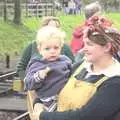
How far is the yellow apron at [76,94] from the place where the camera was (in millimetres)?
3561

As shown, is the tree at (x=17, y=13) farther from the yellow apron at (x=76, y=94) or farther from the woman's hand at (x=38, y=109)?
the yellow apron at (x=76, y=94)

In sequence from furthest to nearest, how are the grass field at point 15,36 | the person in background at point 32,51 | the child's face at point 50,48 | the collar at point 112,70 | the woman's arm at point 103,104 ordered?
the grass field at point 15,36, the person in background at point 32,51, the child's face at point 50,48, the collar at point 112,70, the woman's arm at point 103,104

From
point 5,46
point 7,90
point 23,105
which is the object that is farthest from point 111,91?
point 5,46

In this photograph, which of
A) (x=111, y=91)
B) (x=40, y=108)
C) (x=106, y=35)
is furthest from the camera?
(x=40, y=108)

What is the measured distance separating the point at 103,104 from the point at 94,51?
0.38m

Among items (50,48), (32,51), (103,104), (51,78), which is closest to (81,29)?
(32,51)

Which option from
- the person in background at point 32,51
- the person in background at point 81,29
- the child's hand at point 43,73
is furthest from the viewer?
the person in background at point 81,29

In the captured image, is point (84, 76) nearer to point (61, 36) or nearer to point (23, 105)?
point (61, 36)

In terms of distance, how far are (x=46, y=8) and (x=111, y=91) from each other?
1420 inches

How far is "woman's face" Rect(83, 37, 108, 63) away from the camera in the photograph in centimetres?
356

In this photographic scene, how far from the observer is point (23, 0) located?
3678 centimetres

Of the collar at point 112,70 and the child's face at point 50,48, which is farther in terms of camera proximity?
the child's face at point 50,48

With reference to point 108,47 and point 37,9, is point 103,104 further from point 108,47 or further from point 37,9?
point 37,9

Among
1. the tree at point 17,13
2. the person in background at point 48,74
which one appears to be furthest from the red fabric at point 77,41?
the tree at point 17,13
